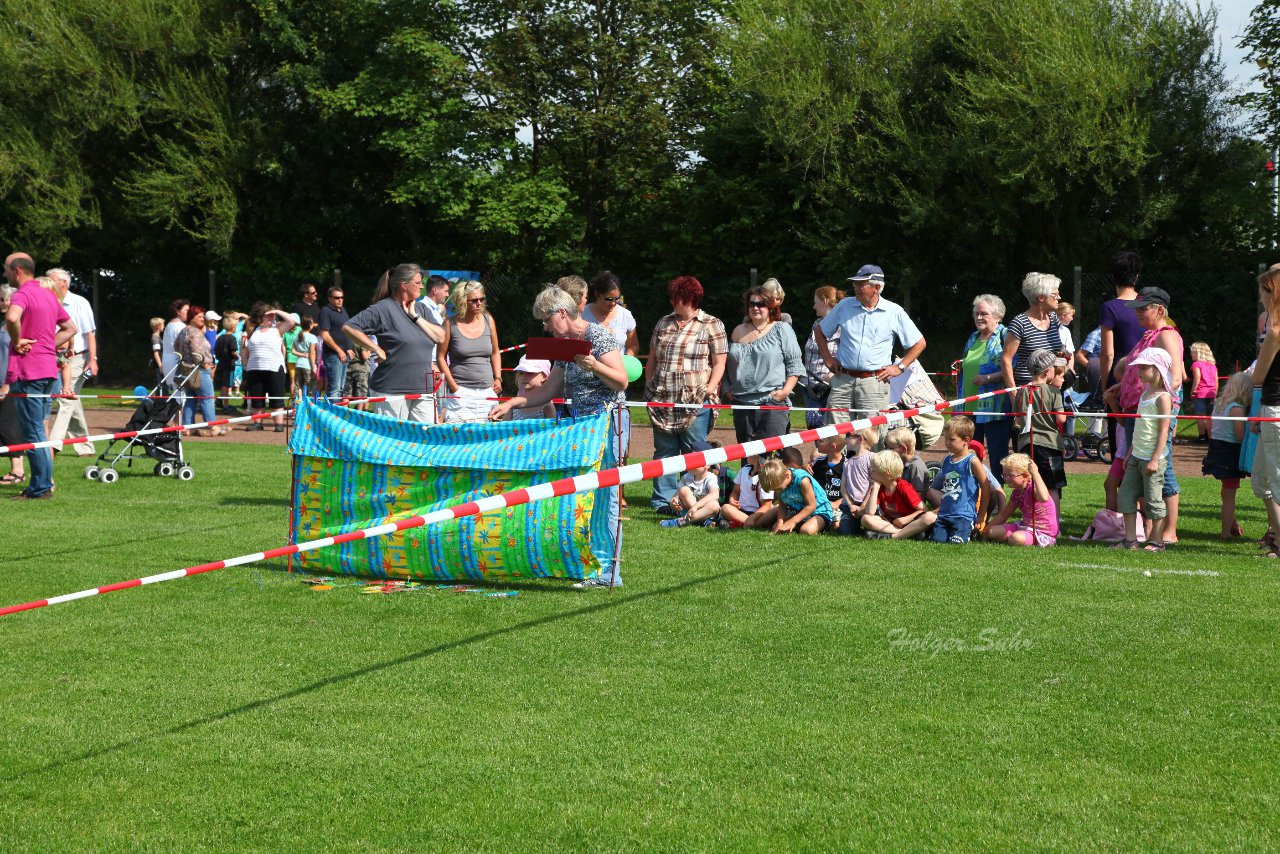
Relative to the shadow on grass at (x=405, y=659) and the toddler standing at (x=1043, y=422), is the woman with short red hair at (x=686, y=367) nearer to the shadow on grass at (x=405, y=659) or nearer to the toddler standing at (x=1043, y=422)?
the shadow on grass at (x=405, y=659)

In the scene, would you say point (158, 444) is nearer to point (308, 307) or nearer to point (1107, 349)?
point (308, 307)

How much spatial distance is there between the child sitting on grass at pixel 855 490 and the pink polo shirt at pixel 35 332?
21.3 ft

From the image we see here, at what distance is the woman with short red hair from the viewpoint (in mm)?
10805

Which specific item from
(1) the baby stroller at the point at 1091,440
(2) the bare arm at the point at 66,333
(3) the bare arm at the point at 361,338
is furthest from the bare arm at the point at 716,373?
(1) the baby stroller at the point at 1091,440

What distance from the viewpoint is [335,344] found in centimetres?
1770

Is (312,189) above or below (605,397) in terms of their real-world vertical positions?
above

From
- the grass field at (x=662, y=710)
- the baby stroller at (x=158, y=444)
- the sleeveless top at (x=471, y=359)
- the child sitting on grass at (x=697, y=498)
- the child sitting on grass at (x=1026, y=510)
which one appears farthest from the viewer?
the baby stroller at (x=158, y=444)

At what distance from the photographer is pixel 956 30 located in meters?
25.7

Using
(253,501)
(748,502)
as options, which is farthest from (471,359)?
(253,501)

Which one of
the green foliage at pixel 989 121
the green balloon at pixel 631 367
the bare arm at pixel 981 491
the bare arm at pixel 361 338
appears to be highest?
the green foliage at pixel 989 121

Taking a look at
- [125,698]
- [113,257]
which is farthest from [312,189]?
[125,698]

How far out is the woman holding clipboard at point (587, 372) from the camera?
8080 mm

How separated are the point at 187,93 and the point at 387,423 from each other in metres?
27.9

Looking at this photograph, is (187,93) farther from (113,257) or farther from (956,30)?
(956,30)
